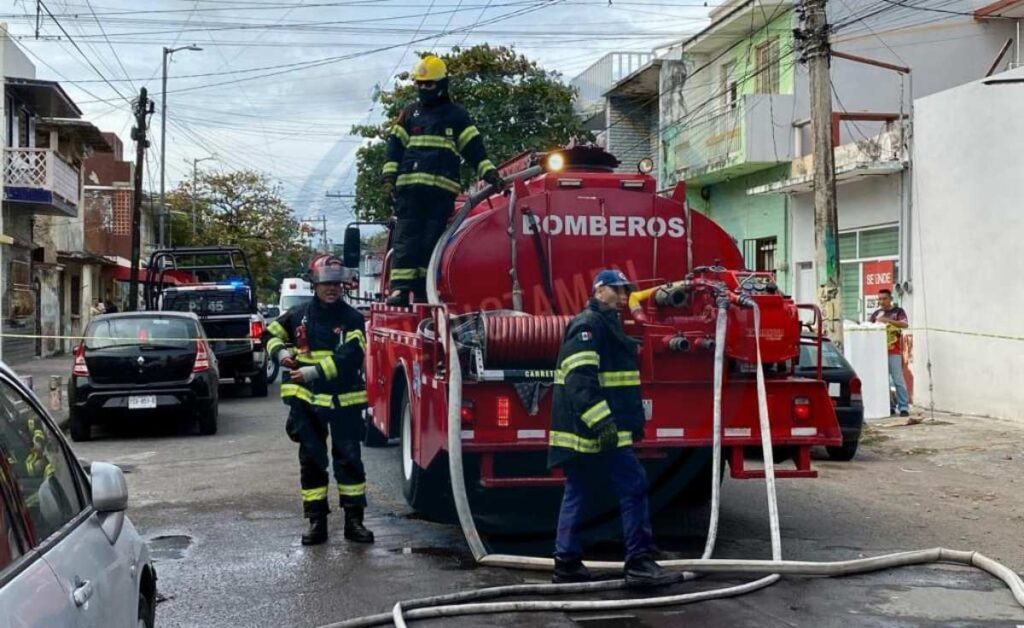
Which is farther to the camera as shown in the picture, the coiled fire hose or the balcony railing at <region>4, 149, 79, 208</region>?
the balcony railing at <region>4, 149, 79, 208</region>

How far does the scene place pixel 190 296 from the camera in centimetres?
1895

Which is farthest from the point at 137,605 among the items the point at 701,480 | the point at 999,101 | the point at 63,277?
the point at 63,277

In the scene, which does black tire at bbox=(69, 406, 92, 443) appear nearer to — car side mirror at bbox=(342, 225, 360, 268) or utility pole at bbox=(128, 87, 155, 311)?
car side mirror at bbox=(342, 225, 360, 268)

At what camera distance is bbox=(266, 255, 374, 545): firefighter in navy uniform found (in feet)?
24.0

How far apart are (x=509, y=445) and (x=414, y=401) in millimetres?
1019

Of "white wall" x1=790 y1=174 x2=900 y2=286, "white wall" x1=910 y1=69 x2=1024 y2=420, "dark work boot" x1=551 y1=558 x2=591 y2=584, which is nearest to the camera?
"dark work boot" x1=551 y1=558 x2=591 y2=584

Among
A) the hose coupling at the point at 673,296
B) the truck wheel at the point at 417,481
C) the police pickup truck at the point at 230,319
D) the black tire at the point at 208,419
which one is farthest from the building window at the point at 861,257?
the truck wheel at the point at 417,481

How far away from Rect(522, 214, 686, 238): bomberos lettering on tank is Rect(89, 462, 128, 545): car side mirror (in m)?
4.34

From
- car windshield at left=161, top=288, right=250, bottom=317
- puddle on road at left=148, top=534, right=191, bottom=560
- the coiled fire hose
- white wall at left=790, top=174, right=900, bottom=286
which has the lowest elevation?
puddle on road at left=148, top=534, right=191, bottom=560

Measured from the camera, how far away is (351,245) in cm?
994

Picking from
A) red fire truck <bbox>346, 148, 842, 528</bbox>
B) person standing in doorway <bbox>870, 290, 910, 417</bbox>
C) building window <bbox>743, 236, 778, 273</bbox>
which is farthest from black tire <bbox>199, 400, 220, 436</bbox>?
building window <bbox>743, 236, 778, 273</bbox>

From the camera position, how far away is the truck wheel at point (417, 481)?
7.63 meters

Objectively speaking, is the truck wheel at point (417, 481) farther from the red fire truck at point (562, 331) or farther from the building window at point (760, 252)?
the building window at point (760, 252)

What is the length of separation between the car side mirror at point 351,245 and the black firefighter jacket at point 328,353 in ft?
7.96
